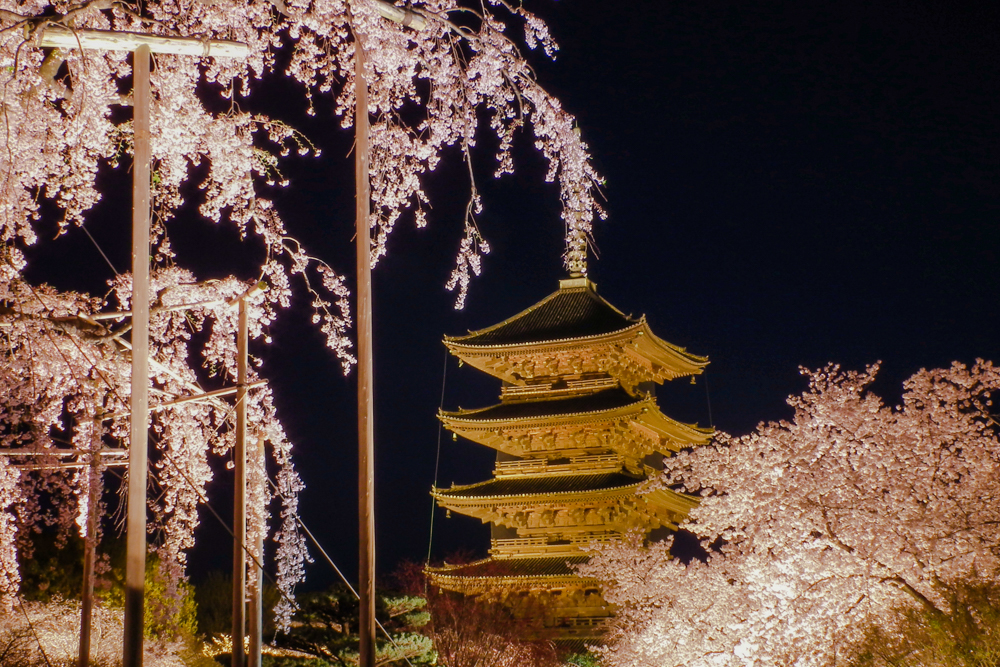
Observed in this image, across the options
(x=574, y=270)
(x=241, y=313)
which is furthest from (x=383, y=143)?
(x=574, y=270)

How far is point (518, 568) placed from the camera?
25625 mm

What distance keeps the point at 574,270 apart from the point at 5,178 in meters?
25.4

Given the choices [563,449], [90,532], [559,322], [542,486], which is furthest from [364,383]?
[559,322]

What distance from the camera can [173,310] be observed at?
29.3 ft

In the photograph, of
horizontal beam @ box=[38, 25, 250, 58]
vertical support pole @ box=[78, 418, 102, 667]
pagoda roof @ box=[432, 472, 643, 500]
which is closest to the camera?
horizontal beam @ box=[38, 25, 250, 58]

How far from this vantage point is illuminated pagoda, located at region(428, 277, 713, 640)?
83.0 feet

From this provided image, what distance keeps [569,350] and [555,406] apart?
1.83m

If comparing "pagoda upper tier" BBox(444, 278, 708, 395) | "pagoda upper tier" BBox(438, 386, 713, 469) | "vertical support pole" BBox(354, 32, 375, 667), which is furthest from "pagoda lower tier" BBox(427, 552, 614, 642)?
"vertical support pole" BBox(354, 32, 375, 667)

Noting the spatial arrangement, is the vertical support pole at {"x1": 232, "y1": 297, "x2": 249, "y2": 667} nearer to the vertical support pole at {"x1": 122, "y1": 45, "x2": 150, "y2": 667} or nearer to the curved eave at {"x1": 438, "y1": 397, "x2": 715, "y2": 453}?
the vertical support pole at {"x1": 122, "y1": 45, "x2": 150, "y2": 667}

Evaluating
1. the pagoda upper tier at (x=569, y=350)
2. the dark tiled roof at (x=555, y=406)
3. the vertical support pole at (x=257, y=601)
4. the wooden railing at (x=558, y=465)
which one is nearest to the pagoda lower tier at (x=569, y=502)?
the wooden railing at (x=558, y=465)

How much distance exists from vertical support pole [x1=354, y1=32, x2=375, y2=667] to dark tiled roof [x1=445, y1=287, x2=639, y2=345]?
65.3 feet

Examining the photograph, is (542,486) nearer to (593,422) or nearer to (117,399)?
(593,422)

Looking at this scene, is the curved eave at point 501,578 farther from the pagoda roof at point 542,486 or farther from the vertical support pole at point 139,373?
the vertical support pole at point 139,373

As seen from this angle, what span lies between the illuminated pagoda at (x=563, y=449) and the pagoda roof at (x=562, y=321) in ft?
0.19
